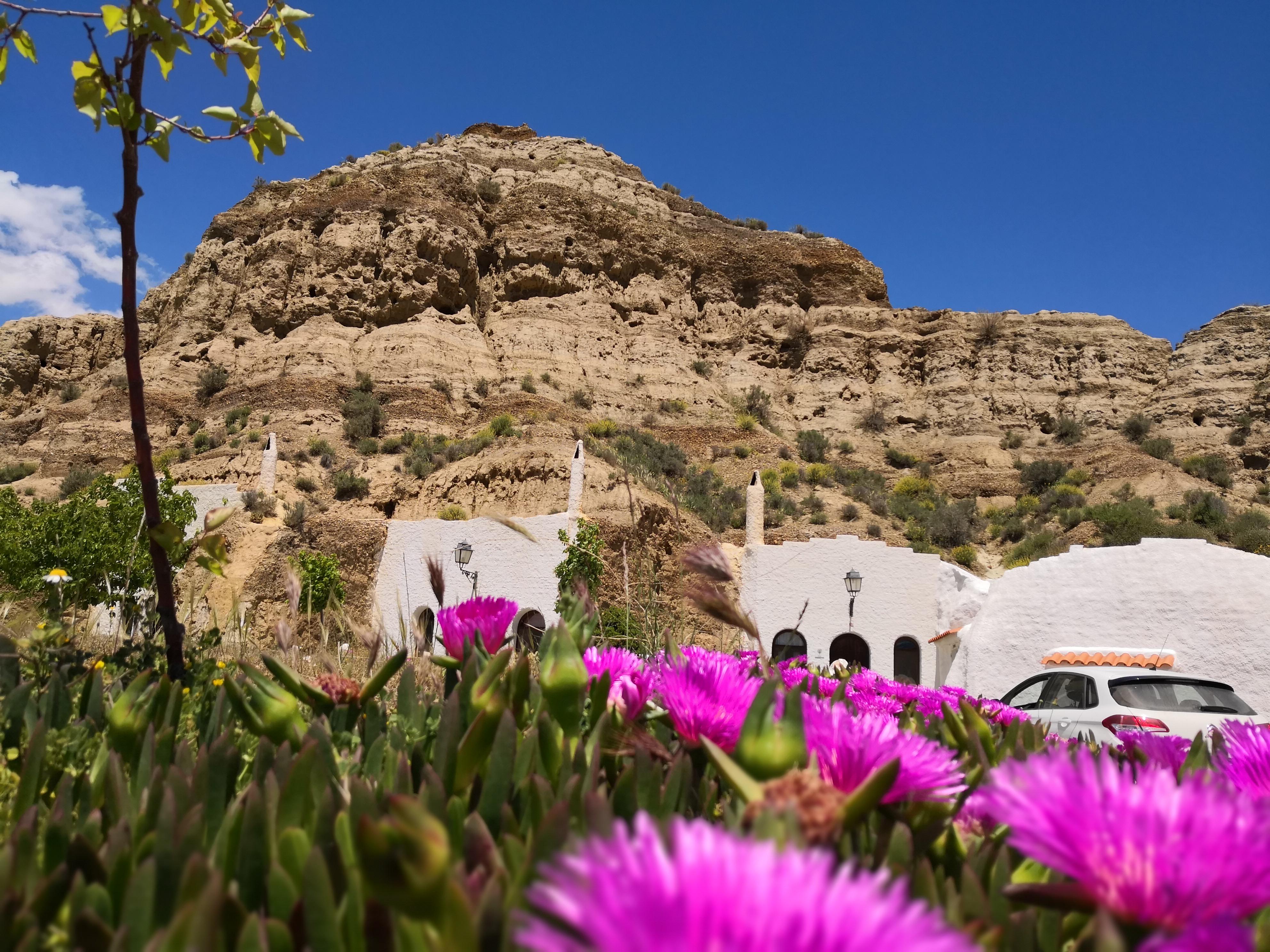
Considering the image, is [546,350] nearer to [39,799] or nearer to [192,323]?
[192,323]

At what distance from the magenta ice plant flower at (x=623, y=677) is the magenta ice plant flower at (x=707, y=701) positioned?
0.14 m

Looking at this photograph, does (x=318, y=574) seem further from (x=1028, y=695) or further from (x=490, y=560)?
(x=1028, y=695)

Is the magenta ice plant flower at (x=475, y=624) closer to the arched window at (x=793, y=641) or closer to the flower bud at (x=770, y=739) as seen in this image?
the flower bud at (x=770, y=739)

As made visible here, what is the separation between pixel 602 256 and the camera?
31.7 metres

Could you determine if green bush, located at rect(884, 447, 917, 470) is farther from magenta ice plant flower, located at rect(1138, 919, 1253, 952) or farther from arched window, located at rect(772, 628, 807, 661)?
magenta ice plant flower, located at rect(1138, 919, 1253, 952)

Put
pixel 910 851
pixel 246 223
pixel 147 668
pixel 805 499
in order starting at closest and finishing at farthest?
pixel 910 851 < pixel 147 668 < pixel 805 499 < pixel 246 223

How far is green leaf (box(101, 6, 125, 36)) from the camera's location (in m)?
1.57

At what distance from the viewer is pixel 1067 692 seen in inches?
287

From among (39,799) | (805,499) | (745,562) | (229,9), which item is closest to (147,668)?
→ (39,799)

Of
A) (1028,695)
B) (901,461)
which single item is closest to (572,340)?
(901,461)

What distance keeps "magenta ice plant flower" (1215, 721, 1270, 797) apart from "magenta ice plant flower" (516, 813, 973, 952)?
774 millimetres

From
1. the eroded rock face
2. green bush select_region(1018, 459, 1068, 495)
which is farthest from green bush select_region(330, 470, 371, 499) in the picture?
green bush select_region(1018, 459, 1068, 495)

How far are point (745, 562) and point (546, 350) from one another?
14.6 metres

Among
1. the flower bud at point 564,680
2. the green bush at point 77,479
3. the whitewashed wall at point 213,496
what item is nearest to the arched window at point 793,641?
the whitewashed wall at point 213,496
